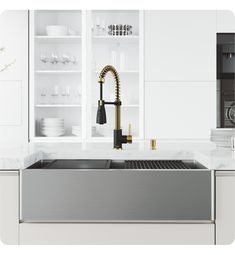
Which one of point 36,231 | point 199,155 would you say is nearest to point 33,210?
point 36,231

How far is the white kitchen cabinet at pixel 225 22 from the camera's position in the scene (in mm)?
4172

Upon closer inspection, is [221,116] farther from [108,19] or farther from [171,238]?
[171,238]

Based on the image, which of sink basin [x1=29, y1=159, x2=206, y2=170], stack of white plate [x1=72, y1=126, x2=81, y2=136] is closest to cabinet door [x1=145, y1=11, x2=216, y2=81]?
stack of white plate [x1=72, y1=126, x2=81, y2=136]

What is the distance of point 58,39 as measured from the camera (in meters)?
4.32

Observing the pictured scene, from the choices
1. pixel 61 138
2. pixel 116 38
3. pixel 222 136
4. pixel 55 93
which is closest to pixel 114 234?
pixel 222 136

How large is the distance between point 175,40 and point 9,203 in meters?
2.81

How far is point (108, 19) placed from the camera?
4.50 m

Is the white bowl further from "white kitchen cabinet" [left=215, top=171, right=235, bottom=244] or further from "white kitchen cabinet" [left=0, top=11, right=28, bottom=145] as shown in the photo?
"white kitchen cabinet" [left=215, top=171, right=235, bottom=244]

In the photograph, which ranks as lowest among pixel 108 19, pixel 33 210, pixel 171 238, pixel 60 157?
pixel 171 238

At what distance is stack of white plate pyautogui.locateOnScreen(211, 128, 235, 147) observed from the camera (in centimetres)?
228

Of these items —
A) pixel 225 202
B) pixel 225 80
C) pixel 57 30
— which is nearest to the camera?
pixel 225 202

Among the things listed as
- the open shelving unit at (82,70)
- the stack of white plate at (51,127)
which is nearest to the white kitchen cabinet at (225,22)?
the open shelving unit at (82,70)

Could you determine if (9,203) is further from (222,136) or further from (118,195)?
(222,136)

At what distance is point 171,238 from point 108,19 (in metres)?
3.12
